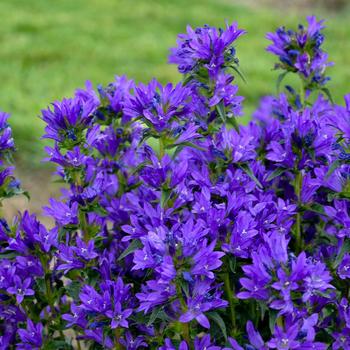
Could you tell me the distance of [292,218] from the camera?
2102 mm

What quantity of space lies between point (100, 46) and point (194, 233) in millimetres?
6036

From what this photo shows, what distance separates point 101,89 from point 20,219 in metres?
0.49

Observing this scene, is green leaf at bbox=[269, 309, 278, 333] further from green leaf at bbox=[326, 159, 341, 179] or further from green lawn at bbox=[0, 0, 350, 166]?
green lawn at bbox=[0, 0, 350, 166]

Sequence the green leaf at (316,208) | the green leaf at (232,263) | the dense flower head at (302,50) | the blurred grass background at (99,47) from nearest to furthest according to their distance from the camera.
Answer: the green leaf at (232,263)
the green leaf at (316,208)
the dense flower head at (302,50)
the blurred grass background at (99,47)

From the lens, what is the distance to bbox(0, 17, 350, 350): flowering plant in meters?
1.68

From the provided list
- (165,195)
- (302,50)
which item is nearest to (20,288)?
→ (165,195)

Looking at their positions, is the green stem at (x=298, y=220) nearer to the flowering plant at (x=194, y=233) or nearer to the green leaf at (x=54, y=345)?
the flowering plant at (x=194, y=233)

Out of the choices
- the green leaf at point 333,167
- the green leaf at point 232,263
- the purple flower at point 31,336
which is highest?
the green leaf at point 333,167

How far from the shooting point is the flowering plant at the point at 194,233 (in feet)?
5.53

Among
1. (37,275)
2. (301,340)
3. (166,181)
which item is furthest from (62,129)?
(301,340)

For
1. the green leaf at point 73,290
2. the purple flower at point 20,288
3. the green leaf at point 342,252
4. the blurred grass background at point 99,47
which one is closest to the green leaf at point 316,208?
the green leaf at point 342,252

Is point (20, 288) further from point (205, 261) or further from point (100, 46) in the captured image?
point (100, 46)

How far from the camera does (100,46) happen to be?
7477 mm

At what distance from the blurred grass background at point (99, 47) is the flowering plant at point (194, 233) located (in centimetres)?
298
